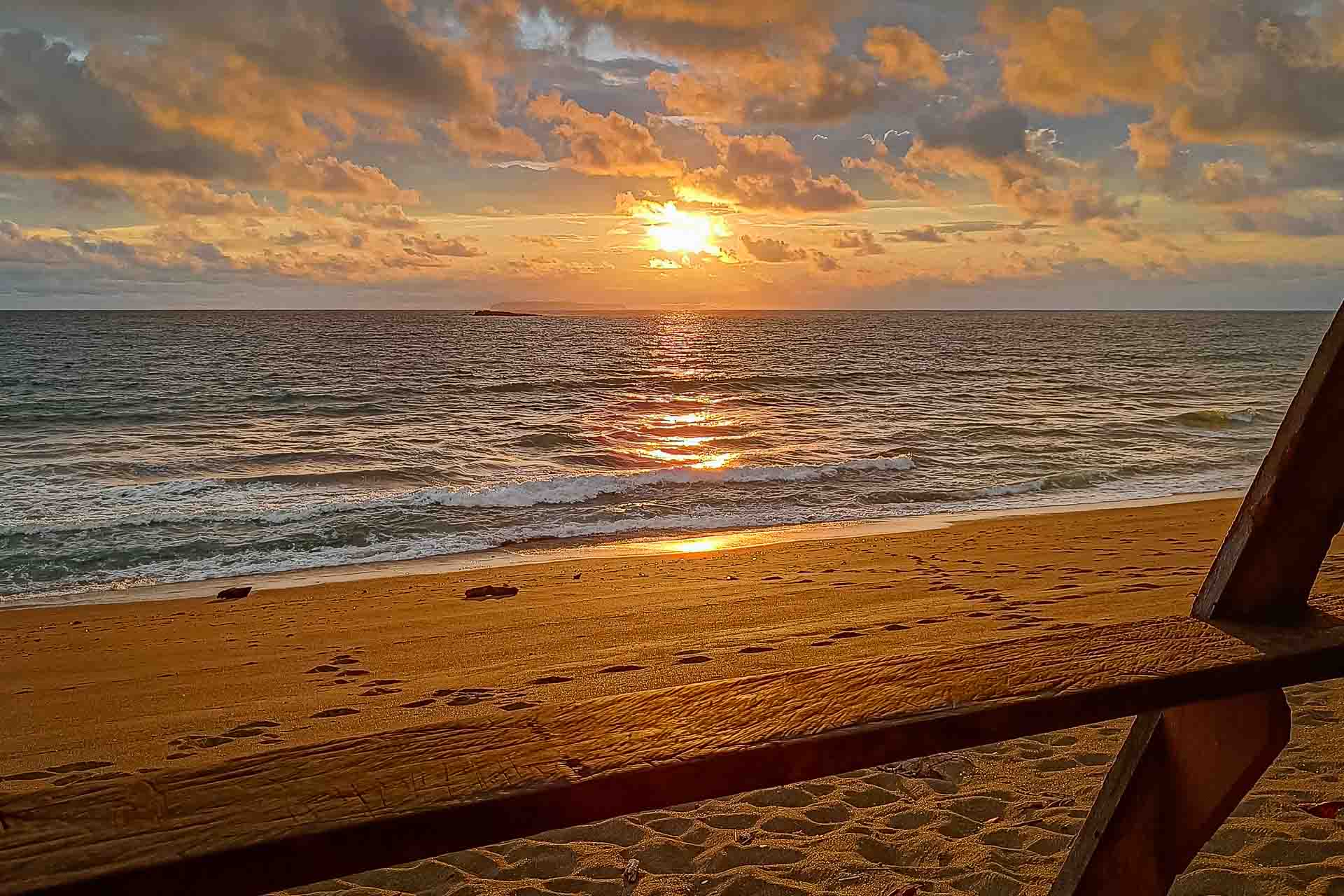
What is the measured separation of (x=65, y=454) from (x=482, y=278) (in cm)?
7087

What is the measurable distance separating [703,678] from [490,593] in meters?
3.47

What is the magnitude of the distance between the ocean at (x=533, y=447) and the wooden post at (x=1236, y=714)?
1029 centimetres

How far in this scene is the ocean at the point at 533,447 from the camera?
41.2ft

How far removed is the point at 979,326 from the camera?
328 feet

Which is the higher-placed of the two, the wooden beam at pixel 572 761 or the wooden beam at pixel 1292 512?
the wooden beam at pixel 1292 512

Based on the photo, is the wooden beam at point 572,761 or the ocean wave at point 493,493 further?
the ocean wave at point 493,493

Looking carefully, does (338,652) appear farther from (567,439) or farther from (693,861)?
(567,439)

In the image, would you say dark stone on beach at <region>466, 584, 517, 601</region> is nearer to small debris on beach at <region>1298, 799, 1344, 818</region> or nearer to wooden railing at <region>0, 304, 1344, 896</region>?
small debris on beach at <region>1298, 799, 1344, 818</region>

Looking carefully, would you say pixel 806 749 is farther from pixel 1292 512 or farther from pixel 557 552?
pixel 557 552

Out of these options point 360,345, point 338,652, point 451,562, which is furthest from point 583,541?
point 360,345

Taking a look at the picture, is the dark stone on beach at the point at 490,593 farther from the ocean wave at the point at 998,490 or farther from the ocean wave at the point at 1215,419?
the ocean wave at the point at 1215,419

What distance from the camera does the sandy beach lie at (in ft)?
11.3

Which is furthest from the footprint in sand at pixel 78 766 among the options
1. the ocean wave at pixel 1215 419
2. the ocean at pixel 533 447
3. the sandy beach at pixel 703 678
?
the ocean wave at pixel 1215 419

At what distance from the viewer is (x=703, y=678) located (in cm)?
570
